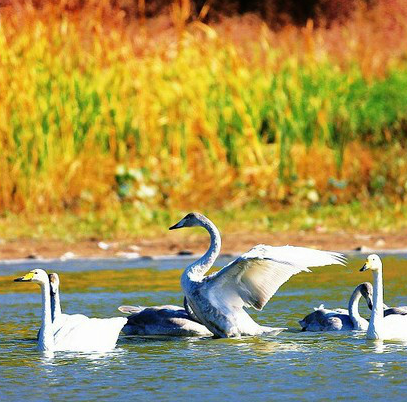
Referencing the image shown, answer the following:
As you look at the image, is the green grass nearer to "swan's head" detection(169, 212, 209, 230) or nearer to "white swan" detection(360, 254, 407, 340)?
"swan's head" detection(169, 212, 209, 230)

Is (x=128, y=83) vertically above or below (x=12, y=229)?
above

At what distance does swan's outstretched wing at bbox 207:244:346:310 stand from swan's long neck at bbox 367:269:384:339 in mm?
273

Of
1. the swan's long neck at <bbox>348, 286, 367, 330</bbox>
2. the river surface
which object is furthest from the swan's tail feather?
the swan's long neck at <bbox>348, 286, 367, 330</bbox>

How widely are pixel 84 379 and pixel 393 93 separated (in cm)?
1023

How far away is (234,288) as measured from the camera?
30.7 ft

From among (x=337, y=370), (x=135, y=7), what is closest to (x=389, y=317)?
(x=337, y=370)

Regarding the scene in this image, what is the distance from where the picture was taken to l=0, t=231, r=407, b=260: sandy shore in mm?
13531

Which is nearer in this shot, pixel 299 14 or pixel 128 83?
pixel 128 83

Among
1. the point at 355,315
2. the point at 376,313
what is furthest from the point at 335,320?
the point at 376,313

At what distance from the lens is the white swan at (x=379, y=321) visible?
8.85 meters

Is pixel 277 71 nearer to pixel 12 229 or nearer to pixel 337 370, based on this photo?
pixel 12 229

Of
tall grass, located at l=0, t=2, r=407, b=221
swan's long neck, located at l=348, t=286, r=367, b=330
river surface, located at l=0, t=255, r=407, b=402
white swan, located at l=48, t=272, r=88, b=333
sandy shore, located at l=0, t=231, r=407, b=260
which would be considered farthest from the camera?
tall grass, located at l=0, t=2, r=407, b=221

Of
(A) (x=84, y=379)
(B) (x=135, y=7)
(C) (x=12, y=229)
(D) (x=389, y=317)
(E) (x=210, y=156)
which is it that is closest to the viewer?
(A) (x=84, y=379)

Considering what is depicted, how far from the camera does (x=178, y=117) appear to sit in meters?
16.0
